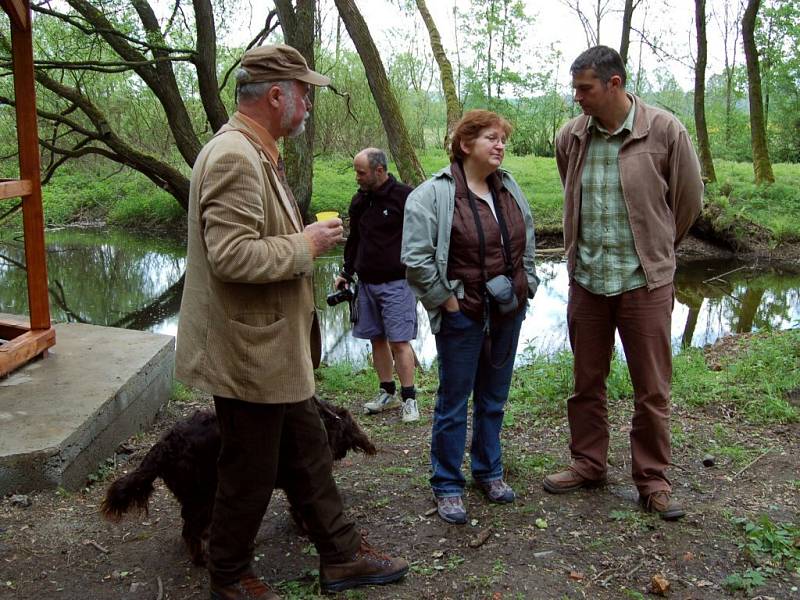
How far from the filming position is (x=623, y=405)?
521cm

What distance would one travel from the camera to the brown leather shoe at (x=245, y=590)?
2719 millimetres

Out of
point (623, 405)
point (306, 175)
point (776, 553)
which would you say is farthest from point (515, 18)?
point (776, 553)

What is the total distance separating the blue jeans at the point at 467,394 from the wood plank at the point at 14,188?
10.3 feet

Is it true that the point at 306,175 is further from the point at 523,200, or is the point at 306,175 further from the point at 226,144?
Answer: the point at 226,144

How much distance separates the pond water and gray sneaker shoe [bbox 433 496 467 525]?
4313 mm

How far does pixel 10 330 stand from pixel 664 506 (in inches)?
191

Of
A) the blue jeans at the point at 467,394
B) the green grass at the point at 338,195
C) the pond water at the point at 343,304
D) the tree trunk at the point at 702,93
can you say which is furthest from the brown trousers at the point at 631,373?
the tree trunk at the point at 702,93

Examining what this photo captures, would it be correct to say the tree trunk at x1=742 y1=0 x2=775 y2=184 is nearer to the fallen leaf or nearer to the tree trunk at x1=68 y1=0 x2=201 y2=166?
the tree trunk at x1=68 y1=0 x2=201 y2=166

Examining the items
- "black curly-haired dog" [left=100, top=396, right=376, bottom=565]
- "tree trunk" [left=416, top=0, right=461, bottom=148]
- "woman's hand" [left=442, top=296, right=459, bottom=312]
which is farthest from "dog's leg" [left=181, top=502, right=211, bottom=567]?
"tree trunk" [left=416, top=0, right=461, bottom=148]

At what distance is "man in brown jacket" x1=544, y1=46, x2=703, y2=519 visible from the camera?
133 inches

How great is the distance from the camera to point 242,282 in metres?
2.42

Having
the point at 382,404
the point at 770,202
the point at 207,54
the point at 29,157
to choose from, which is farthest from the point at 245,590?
the point at 770,202

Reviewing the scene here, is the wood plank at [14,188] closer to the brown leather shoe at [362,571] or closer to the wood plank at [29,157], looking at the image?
the wood plank at [29,157]

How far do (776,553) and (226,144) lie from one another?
2.80 meters
